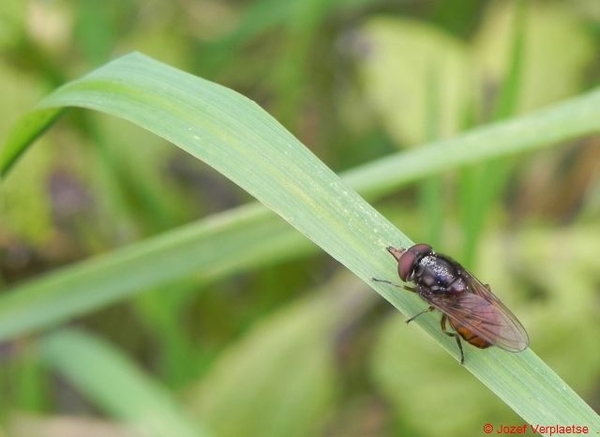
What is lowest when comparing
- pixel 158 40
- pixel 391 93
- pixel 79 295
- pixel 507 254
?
pixel 79 295

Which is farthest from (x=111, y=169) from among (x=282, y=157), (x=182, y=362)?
(x=282, y=157)

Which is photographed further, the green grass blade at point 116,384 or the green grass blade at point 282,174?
the green grass blade at point 116,384

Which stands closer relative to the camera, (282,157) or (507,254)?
(282,157)

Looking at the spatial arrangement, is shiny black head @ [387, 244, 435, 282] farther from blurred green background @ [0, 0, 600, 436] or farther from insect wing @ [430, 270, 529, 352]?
blurred green background @ [0, 0, 600, 436]

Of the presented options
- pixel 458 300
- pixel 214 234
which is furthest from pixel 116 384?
pixel 458 300

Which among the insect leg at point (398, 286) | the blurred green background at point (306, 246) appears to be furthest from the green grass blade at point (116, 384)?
the insect leg at point (398, 286)

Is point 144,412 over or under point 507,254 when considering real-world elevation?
under

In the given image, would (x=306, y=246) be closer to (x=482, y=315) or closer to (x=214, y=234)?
(x=214, y=234)

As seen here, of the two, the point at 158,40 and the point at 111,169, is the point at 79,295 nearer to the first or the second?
the point at 111,169

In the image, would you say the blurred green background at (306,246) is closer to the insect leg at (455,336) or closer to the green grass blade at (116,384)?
the green grass blade at (116,384)
